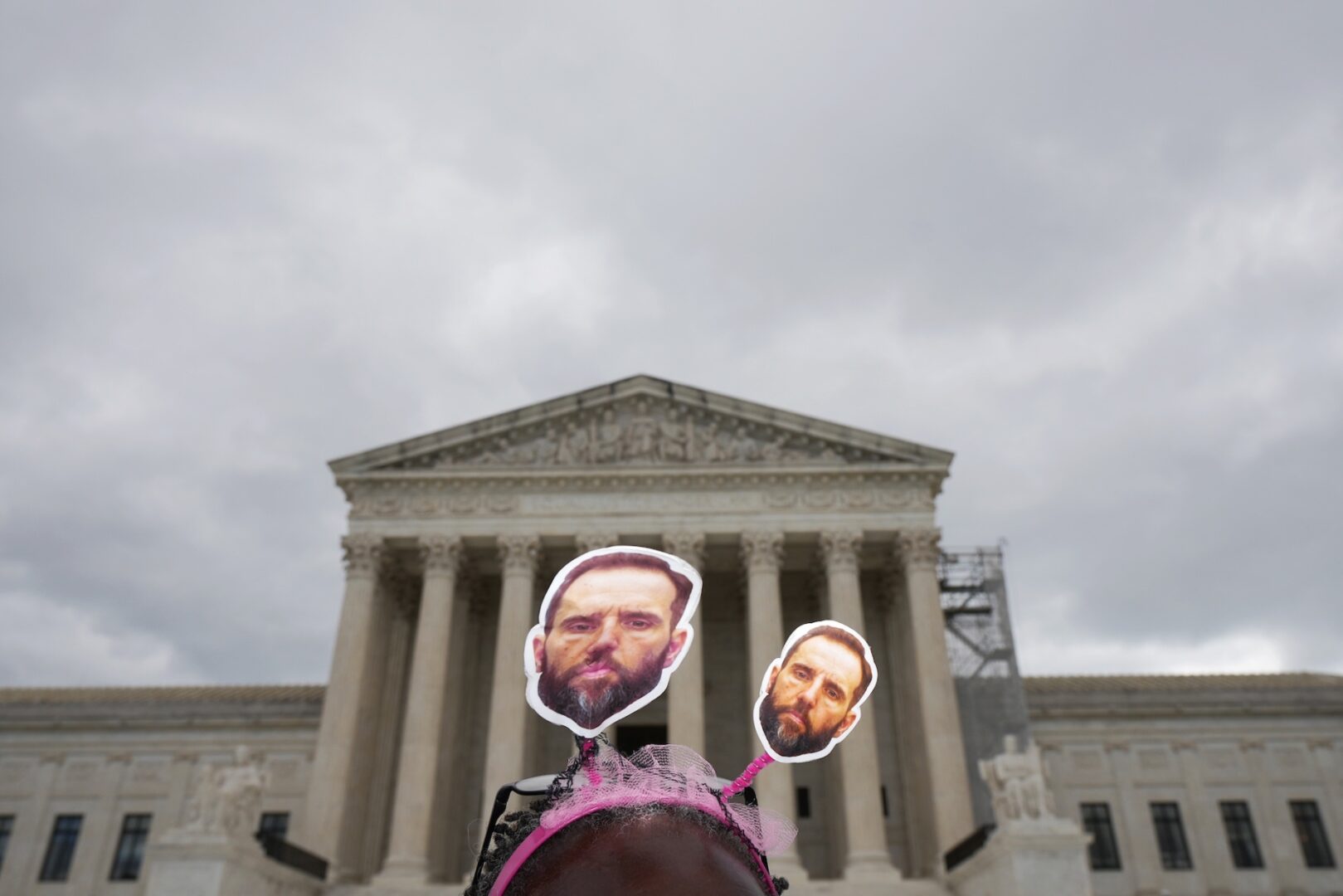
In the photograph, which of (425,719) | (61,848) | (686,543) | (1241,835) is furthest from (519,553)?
(1241,835)

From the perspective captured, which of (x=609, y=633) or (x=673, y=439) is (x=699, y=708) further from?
(x=609, y=633)

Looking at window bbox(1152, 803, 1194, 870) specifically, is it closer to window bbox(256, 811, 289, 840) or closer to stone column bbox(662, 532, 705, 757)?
stone column bbox(662, 532, 705, 757)

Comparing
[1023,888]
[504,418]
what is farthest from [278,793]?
[1023,888]

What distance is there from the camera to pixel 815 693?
407 cm

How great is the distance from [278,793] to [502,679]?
12480 mm

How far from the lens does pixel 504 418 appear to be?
117 ft

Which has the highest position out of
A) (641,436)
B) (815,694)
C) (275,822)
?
(641,436)

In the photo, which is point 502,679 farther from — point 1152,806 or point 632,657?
point 632,657

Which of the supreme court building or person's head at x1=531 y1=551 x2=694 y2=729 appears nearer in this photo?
person's head at x1=531 y1=551 x2=694 y2=729

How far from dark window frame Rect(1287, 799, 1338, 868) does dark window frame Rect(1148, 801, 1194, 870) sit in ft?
13.2

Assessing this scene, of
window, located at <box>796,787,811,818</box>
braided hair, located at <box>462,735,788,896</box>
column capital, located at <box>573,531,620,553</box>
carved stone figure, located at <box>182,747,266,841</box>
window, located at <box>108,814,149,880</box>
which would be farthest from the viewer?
window, located at <box>108,814,149,880</box>

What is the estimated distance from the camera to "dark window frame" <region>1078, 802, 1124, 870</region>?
120ft

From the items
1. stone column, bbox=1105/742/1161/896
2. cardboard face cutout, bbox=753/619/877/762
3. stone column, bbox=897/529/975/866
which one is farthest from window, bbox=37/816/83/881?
cardboard face cutout, bbox=753/619/877/762

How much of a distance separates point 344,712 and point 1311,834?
34.5 meters
